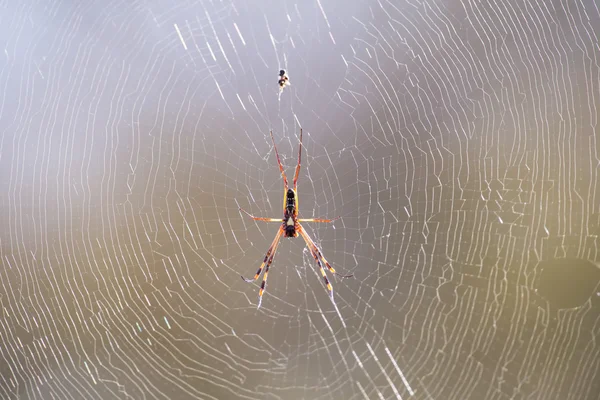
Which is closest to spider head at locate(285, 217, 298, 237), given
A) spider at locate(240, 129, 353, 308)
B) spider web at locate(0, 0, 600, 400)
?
spider at locate(240, 129, 353, 308)

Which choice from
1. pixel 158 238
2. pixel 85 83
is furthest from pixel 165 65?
pixel 158 238

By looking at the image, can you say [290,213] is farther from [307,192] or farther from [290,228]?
[307,192]

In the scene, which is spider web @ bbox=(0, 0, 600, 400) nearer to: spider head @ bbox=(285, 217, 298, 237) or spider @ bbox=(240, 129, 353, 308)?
spider @ bbox=(240, 129, 353, 308)

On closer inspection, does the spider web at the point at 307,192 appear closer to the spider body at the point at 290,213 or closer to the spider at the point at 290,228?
the spider at the point at 290,228

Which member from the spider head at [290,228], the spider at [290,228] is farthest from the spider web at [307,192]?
the spider head at [290,228]

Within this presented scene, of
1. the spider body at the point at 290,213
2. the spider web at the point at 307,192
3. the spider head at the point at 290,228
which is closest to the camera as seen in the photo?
the spider body at the point at 290,213

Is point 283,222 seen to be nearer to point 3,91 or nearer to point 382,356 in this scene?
point 382,356

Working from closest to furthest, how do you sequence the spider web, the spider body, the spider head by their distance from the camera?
1. the spider body
2. the spider head
3. the spider web

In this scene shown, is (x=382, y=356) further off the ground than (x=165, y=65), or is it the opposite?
(x=165, y=65)
